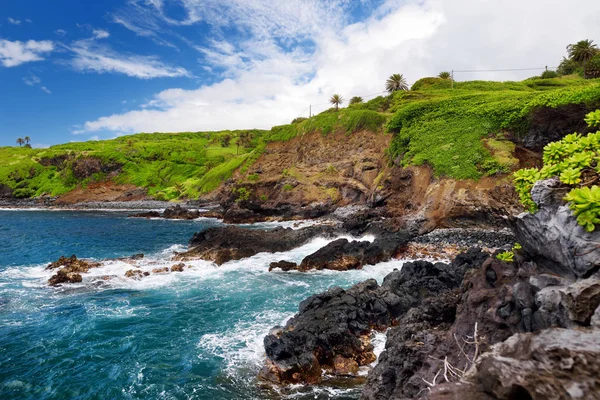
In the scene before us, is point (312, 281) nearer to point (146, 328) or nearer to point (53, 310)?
point (146, 328)

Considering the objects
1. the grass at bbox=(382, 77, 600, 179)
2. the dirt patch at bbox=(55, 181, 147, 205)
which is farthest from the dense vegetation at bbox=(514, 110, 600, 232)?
the dirt patch at bbox=(55, 181, 147, 205)

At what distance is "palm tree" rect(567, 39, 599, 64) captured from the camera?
169 feet

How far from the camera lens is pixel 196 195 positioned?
86.2 m

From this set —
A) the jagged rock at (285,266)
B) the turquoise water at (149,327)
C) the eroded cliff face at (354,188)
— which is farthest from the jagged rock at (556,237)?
the eroded cliff face at (354,188)

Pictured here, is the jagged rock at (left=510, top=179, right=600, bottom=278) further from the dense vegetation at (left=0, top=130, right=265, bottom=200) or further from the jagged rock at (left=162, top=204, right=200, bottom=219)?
the dense vegetation at (left=0, top=130, right=265, bottom=200)

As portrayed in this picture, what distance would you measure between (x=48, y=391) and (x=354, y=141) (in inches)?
2250

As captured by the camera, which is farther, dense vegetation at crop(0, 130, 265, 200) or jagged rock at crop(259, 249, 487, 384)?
dense vegetation at crop(0, 130, 265, 200)

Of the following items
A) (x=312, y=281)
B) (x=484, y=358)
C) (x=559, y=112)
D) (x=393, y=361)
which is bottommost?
(x=312, y=281)

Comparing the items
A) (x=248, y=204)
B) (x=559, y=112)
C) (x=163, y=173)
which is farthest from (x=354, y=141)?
(x=163, y=173)

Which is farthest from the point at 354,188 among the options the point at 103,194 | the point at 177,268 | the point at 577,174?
the point at 103,194

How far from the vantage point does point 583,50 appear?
51.9 meters

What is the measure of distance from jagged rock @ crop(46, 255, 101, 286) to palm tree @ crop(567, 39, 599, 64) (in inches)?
2802

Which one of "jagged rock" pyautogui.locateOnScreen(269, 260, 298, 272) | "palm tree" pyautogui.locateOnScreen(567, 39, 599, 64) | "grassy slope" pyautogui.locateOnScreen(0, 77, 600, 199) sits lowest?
"jagged rock" pyautogui.locateOnScreen(269, 260, 298, 272)

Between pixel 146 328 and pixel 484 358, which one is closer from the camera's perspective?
pixel 484 358
